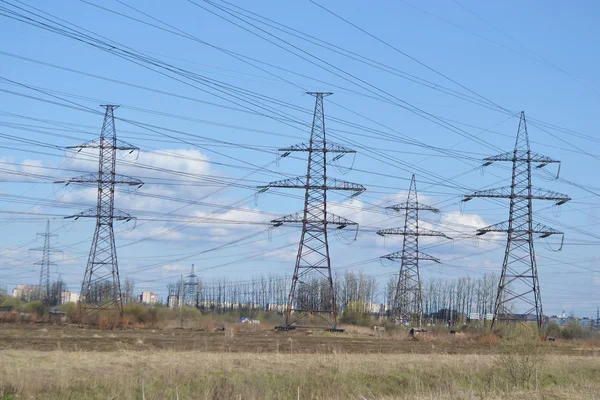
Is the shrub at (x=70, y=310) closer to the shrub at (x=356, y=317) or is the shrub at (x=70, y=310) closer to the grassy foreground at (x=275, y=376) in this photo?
the shrub at (x=356, y=317)

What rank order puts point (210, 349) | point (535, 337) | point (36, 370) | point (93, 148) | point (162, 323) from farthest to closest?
point (162, 323), point (93, 148), point (210, 349), point (535, 337), point (36, 370)

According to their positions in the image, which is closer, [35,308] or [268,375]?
[268,375]

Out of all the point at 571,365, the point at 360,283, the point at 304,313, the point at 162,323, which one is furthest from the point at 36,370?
the point at 360,283

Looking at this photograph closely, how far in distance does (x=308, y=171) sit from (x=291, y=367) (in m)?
27.7

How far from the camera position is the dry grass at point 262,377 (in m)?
26.2

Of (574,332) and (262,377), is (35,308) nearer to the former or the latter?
(574,332)

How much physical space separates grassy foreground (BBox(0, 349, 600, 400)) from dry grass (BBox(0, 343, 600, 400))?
38 millimetres

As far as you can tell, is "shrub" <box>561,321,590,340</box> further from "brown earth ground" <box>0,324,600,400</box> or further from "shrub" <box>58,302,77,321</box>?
"shrub" <box>58,302,77,321</box>

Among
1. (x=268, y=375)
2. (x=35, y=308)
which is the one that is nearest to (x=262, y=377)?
(x=268, y=375)

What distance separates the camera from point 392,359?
131 feet

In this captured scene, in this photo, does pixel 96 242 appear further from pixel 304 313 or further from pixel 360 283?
pixel 360 283

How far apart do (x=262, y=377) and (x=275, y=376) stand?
87 cm

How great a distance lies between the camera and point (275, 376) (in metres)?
32.1

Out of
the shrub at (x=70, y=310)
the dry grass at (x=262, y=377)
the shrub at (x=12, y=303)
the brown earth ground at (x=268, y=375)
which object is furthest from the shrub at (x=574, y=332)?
the shrub at (x=12, y=303)
